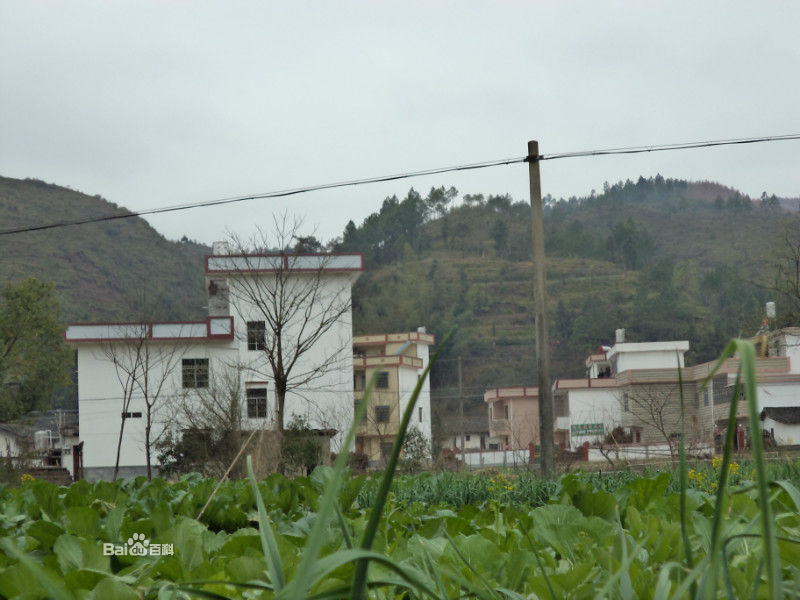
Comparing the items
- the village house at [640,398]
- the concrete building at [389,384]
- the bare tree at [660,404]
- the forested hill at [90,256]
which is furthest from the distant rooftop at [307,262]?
the forested hill at [90,256]

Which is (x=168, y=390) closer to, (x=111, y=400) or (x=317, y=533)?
(x=111, y=400)

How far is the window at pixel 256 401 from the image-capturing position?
3303cm

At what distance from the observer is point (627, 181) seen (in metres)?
114

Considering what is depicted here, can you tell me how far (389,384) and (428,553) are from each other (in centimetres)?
4248

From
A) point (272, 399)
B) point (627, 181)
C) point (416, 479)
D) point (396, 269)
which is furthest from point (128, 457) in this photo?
point (627, 181)

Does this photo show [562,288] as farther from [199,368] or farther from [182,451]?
[182,451]

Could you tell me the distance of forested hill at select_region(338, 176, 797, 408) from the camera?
216 feet

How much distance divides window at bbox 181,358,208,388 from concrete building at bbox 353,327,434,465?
604 cm

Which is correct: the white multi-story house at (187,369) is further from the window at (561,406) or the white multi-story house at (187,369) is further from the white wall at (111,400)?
the window at (561,406)

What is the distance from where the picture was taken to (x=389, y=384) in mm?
43156

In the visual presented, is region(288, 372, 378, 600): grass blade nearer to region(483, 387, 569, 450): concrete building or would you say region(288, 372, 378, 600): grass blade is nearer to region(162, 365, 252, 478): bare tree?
region(162, 365, 252, 478): bare tree

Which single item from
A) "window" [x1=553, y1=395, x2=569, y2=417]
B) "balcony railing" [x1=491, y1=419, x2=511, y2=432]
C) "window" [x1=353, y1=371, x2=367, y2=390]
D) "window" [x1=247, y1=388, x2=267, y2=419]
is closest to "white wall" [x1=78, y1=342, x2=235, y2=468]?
"window" [x1=247, y1=388, x2=267, y2=419]

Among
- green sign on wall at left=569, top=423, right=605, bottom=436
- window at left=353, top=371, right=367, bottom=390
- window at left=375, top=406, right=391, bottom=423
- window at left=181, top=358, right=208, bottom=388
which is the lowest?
green sign on wall at left=569, top=423, right=605, bottom=436

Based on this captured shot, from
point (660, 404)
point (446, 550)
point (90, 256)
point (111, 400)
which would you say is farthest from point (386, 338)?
point (90, 256)
